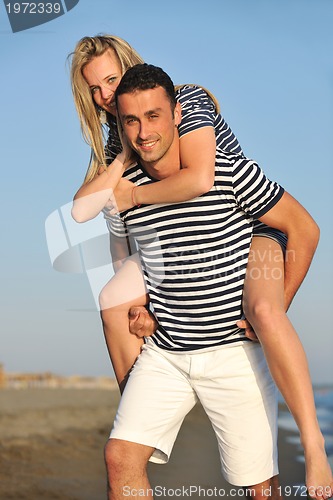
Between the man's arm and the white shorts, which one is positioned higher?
the man's arm

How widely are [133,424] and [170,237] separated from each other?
0.76m

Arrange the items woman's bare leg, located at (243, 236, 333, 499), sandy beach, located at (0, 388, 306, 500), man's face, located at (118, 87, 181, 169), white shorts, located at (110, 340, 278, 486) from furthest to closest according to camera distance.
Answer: sandy beach, located at (0, 388, 306, 500), white shorts, located at (110, 340, 278, 486), man's face, located at (118, 87, 181, 169), woman's bare leg, located at (243, 236, 333, 499)

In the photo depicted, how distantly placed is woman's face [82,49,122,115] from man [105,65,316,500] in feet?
0.90

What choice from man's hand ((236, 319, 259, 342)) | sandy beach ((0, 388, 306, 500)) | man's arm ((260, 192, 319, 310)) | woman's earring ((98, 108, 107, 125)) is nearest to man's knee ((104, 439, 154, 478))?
man's hand ((236, 319, 259, 342))

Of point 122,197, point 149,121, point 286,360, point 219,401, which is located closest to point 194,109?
point 149,121

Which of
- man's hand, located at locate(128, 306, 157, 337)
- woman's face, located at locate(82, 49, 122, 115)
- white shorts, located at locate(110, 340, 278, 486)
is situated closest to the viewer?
white shorts, located at locate(110, 340, 278, 486)

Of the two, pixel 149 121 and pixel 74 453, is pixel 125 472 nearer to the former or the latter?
pixel 149 121

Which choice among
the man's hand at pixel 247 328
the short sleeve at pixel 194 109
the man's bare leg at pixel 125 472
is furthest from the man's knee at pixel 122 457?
the short sleeve at pixel 194 109

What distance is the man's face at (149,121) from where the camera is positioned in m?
3.14

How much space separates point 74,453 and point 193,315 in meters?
6.11

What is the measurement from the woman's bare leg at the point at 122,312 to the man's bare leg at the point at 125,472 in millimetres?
339

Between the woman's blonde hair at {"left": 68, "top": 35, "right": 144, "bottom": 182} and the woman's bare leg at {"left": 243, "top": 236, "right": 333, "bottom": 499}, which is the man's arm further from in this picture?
the woman's blonde hair at {"left": 68, "top": 35, "right": 144, "bottom": 182}

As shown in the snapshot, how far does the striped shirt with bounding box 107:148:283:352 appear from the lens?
319cm

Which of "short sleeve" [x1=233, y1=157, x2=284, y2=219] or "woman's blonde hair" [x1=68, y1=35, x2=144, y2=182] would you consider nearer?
"short sleeve" [x1=233, y1=157, x2=284, y2=219]
